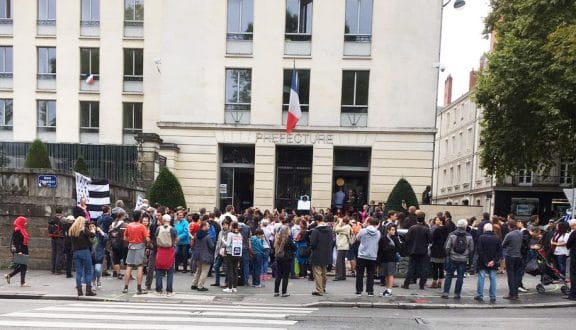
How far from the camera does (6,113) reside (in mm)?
34469

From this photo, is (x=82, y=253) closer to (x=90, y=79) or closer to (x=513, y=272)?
(x=513, y=272)

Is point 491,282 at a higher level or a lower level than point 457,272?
lower

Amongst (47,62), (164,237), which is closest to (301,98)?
(164,237)

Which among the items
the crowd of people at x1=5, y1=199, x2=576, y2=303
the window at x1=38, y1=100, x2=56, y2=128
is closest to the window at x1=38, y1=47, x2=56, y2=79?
the window at x1=38, y1=100, x2=56, y2=128

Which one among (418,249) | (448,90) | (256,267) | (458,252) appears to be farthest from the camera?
(448,90)

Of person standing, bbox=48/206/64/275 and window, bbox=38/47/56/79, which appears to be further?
window, bbox=38/47/56/79

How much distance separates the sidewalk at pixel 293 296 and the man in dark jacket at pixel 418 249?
379 mm

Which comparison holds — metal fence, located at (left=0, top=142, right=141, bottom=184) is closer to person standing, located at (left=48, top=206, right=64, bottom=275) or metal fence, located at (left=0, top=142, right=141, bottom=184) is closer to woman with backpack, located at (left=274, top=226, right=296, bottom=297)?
person standing, located at (left=48, top=206, right=64, bottom=275)

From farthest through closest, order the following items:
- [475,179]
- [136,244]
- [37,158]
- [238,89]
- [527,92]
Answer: [475,179] → [238,89] → [37,158] → [527,92] → [136,244]

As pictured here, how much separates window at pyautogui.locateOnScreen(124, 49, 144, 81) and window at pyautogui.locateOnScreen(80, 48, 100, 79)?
1.88 meters

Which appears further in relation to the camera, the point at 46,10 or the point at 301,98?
the point at 46,10

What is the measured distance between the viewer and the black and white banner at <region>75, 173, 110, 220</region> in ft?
52.4

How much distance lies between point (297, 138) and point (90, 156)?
13468mm

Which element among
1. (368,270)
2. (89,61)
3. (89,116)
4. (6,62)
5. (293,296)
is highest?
(89,61)
